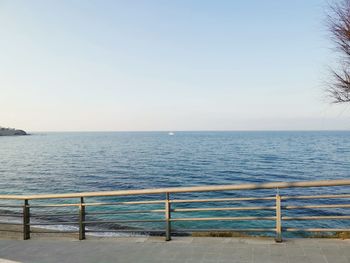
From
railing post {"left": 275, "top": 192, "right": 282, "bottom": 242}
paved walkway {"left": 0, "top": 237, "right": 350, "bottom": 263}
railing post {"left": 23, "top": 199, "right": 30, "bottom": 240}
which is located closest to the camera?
paved walkway {"left": 0, "top": 237, "right": 350, "bottom": 263}

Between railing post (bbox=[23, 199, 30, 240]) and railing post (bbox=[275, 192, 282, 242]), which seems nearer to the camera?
railing post (bbox=[275, 192, 282, 242])

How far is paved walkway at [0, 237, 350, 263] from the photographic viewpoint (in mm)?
5809

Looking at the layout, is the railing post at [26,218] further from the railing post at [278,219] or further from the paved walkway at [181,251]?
the railing post at [278,219]

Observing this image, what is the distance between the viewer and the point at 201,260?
5801 mm

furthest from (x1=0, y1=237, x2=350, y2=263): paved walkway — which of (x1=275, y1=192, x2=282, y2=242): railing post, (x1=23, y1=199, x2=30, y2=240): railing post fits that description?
(x1=23, y1=199, x2=30, y2=240): railing post

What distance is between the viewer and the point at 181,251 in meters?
6.33

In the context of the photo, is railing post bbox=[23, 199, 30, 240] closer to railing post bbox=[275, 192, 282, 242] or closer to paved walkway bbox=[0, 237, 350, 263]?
paved walkway bbox=[0, 237, 350, 263]

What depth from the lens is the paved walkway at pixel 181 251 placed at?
5809 millimetres

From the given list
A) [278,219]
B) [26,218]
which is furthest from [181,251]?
[26,218]

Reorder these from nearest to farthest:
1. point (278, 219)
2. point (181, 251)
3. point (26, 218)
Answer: point (181, 251), point (278, 219), point (26, 218)

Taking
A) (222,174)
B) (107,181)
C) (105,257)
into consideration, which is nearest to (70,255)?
(105,257)

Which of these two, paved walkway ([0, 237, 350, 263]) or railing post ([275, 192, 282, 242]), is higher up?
railing post ([275, 192, 282, 242])

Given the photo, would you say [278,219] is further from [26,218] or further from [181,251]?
[26,218]

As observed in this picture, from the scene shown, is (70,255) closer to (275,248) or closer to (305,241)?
(275,248)
